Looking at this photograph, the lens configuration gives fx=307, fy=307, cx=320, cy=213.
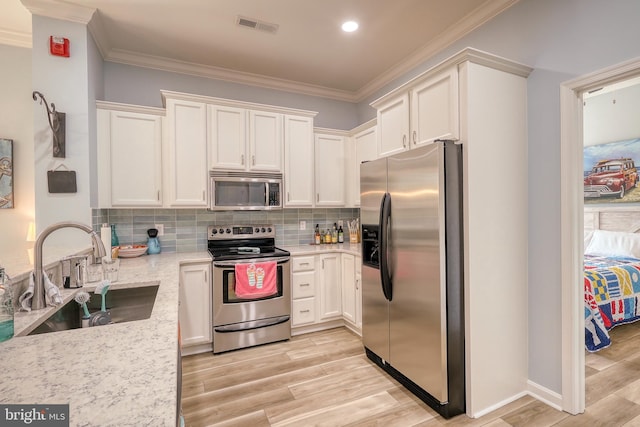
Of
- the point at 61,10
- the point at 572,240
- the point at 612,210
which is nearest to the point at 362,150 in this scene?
the point at 572,240

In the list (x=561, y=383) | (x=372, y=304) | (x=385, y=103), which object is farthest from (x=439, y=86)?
(x=561, y=383)

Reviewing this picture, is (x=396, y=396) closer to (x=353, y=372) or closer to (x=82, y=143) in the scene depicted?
(x=353, y=372)

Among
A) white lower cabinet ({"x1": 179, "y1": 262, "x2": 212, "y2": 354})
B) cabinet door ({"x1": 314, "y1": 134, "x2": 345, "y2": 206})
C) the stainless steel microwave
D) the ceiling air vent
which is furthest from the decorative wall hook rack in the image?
cabinet door ({"x1": 314, "y1": 134, "x2": 345, "y2": 206})

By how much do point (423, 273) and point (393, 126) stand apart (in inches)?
50.2

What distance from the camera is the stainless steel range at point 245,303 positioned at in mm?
2914

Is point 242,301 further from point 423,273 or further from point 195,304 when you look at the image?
point 423,273

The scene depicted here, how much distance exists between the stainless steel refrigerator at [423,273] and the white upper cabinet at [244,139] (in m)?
1.35

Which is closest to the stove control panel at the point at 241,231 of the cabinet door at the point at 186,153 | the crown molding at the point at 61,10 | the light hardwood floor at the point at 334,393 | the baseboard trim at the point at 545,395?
the cabinet door at the point at 186,153

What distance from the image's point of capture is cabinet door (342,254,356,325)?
Answer: 10.7 feet

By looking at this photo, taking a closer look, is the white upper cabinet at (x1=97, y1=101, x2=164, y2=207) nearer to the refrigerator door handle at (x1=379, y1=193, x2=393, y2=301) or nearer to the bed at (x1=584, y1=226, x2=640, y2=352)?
the refrigerator door handle at (x1=379, y1=193, x2=393, y2=301)

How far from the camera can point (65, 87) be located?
250 cm

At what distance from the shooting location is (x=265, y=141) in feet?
11.0

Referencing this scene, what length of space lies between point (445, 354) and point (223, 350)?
6.58 ft

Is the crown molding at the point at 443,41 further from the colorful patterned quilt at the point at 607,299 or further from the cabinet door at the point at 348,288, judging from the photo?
the colorful patterned quilt at the point at 607,299
